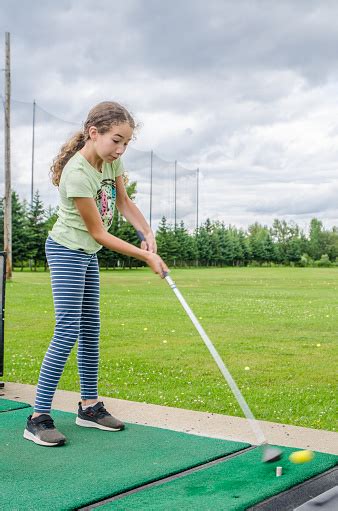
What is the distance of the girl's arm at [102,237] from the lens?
9.62ft

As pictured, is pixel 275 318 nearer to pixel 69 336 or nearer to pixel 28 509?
pixel 69 336

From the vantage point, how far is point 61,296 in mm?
3104

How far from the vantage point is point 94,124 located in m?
3.07

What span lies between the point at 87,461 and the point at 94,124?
1.40 meters

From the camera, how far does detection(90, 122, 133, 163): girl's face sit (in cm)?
303

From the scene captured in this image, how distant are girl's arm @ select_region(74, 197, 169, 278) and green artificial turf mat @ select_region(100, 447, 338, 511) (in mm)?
825

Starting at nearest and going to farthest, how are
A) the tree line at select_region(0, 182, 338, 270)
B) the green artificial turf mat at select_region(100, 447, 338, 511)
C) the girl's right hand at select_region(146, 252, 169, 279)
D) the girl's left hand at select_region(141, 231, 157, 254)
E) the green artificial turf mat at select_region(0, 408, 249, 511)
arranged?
the green artificial turf mat at select_region(100, 447, 338, 511) < the green artificial turf mat at select_region(0, 408, 249, 511) < the girl's right hand at select_region(146, 252, 169, 279) < the girl's left hand at select_region(141, 231, 157, 254) < the tree line at select_region(0, 182, 338, 270)

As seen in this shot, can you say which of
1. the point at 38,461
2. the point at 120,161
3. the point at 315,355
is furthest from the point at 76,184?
the point at 315,355

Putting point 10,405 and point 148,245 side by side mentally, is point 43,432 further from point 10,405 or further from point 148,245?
point 148,245

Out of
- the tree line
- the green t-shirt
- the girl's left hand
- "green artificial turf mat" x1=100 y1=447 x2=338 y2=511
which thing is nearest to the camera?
"green artificial turf mat" x1=100 y1=447 x2=338 y2=511

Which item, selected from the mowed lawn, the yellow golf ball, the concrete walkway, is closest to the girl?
the concrete walkway

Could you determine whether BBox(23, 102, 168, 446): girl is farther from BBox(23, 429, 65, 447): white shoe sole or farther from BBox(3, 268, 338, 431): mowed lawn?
BBox(3, 268, 338, 431): mowed lawn

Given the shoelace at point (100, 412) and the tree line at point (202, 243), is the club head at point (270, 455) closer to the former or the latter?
the shoelace at point (100, 412)

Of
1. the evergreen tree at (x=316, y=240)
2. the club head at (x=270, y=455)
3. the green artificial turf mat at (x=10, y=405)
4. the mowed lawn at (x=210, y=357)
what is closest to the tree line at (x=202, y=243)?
the evergreen tree at (x=316, y=240)
